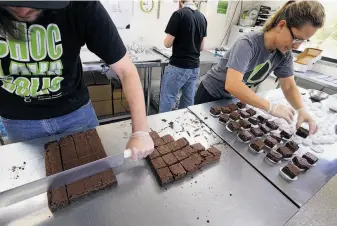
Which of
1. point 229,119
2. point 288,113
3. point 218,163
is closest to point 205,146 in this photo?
point 218,163

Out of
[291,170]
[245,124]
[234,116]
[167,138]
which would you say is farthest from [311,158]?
[167,138]

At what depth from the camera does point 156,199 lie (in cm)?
91

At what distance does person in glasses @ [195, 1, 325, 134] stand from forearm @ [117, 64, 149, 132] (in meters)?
0.68

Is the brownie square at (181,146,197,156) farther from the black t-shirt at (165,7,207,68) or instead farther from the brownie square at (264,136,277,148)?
the black t-shirt at (165,7,207,68)

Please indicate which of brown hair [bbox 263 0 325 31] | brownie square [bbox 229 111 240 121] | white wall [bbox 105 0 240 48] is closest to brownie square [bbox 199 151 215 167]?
brownie square [bbox 229 111 240 121]

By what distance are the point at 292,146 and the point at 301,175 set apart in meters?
0.20

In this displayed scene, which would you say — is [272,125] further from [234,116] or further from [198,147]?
[198,147]

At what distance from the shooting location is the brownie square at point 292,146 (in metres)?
1.25

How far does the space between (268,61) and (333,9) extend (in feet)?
9.16

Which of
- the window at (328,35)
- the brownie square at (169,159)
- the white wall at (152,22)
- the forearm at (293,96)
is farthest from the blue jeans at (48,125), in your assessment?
the window at (328,35)

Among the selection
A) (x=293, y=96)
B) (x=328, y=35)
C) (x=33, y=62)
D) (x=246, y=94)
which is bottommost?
(x=293, y=96)

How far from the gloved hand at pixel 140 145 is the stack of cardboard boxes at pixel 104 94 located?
2.04 metres

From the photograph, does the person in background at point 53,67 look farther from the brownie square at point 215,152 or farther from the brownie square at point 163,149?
the brownie square at point 215,152

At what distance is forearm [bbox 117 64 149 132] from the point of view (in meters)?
1.07
